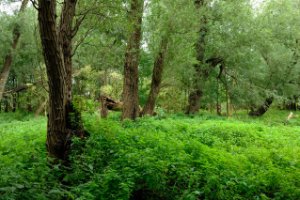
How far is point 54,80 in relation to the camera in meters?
6.84

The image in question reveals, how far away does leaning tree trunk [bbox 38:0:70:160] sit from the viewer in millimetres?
6340

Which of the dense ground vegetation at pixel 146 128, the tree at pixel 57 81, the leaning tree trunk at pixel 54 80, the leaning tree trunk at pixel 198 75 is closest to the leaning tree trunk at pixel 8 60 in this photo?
the dense ground vegetation at pixel 146 128

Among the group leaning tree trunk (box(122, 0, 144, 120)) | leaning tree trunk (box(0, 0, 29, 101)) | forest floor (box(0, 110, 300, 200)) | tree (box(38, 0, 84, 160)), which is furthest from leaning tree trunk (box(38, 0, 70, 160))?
leaning tree trunk (box(0, 0, 29, 101))

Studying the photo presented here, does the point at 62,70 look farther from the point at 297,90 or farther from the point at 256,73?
the point at 297,90

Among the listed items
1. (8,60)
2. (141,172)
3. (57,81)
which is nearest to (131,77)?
(57,81)

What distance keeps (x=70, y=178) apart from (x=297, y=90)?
26.5m

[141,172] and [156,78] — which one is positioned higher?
[156,78]

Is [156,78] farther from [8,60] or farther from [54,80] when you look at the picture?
[54,80]

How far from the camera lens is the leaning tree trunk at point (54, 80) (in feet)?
20.8

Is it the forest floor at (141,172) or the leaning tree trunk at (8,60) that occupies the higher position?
the leaning tree trunk at (8,60)

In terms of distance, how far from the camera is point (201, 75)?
2267cm

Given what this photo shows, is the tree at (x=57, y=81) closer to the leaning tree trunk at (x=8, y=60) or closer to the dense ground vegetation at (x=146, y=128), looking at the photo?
the dense ground vegetation at (x=146, y=128)

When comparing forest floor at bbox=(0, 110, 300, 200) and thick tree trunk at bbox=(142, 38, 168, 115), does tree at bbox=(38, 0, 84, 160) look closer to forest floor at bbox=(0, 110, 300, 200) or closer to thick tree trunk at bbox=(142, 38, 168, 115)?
forest floor at bbox=(0, 110, 300, 200)

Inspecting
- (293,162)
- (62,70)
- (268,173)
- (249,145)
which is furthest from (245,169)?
(62,70)
